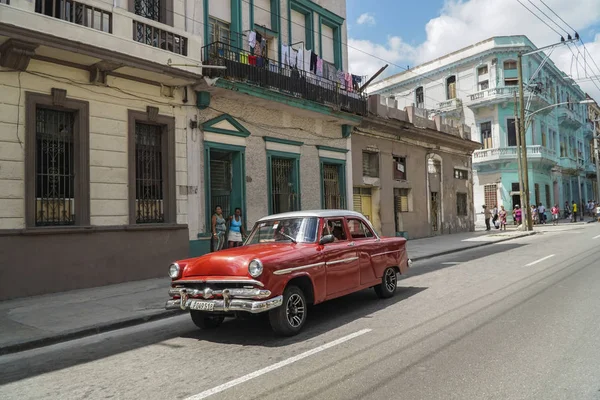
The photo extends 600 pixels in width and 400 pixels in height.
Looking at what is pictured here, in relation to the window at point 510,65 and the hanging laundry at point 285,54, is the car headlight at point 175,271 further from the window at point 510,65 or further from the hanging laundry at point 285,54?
the window at point 510,65

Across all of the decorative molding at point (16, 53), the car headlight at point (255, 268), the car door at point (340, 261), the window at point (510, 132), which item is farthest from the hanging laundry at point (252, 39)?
the window at point (510, 132)

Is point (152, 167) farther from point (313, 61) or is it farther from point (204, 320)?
point (313, 61)

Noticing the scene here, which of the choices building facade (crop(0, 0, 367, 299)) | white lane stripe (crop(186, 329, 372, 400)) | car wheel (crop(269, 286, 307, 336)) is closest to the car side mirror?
car wheel (crop(269, 286, 307, 336))

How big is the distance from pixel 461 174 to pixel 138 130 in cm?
2069

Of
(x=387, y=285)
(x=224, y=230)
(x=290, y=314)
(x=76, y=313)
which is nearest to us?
(x=290, y=314)

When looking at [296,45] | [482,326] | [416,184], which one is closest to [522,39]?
[416,184]

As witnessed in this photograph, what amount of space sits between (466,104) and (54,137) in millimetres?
31591

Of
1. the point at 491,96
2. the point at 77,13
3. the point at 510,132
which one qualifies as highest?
the point at 491,96

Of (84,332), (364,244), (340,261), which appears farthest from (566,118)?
(84,332)

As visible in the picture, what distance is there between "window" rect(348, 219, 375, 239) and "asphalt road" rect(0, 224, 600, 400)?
45.0 inches

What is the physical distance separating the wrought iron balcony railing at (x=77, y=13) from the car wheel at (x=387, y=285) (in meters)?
8.44

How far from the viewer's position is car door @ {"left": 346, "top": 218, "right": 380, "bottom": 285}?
7.14 metres

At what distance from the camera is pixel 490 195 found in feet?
113

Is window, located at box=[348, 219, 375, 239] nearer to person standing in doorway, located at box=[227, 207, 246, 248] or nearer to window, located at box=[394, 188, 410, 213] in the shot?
person standing in doorway, located at box=[227, 207, 246, 248]
